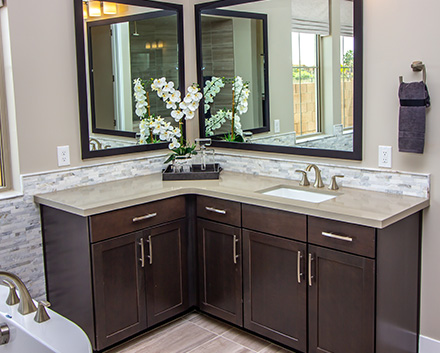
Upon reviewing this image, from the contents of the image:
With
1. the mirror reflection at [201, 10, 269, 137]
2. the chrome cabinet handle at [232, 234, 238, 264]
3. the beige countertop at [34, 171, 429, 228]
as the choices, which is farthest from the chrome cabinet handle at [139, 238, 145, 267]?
the mirror reflection at [201, 10, 269, 137]

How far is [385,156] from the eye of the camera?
9.25 feet

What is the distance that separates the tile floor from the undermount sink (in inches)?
33.6

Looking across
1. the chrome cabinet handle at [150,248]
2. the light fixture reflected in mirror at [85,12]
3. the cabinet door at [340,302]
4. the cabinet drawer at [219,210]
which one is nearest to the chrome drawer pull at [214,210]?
the cabinet drawer at [219,210]

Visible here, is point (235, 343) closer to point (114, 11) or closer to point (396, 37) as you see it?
point (396, 37)

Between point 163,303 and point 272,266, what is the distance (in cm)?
75

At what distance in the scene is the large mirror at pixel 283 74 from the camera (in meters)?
2.93

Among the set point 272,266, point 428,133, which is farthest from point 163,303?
point 428,133

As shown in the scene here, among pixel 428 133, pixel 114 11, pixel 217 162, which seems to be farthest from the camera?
pixel 217 162

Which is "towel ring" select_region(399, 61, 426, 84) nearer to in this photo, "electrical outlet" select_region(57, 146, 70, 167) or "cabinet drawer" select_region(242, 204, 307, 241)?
"cabinet drawer" select_region(242, 204, 307, 241)

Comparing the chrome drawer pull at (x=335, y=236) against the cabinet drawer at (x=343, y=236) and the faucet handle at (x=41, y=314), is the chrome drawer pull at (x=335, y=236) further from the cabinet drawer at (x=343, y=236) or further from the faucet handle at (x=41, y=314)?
the faucet handle at (x=41, y=314)

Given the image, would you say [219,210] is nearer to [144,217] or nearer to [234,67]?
[144,217]

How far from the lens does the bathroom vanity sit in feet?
8.19

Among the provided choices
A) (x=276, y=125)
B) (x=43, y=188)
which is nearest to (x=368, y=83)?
(x=276, y=125)

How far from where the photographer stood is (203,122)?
3.80m
